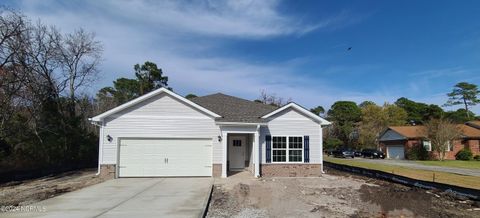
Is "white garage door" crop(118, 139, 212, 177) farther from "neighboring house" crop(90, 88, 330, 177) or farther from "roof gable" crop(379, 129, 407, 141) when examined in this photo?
"roof gable" crop(379, 129, 407, 141)

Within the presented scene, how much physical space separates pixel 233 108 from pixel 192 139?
168 inches

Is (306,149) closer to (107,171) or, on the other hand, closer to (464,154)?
(107,171)

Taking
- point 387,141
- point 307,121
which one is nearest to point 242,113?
point 307,121

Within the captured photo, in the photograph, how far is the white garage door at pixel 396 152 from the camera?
42.2 metres

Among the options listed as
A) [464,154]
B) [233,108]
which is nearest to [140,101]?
[233,108]

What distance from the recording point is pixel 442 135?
36.7 metres

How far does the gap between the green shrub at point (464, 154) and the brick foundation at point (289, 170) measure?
91.8 ft

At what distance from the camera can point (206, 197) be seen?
1145cm

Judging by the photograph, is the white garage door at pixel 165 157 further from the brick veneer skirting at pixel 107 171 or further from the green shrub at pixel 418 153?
the green shrub at pixel 418 153

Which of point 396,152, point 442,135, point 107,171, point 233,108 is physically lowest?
point 396,152

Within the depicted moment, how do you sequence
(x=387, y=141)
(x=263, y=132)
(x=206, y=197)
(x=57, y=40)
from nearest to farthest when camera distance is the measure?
(x=206, y=197) → (x=263, y=132) → (x=57, y=40) → (x=387, y=141)

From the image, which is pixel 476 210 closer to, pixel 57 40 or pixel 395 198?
pixel 395 198

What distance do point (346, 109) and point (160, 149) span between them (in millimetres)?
52501

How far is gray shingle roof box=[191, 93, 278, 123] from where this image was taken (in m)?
18.6
